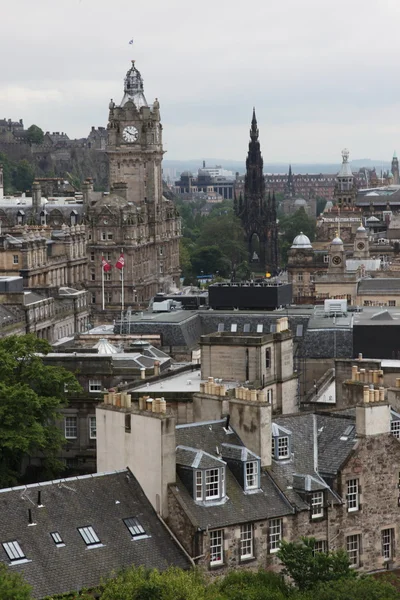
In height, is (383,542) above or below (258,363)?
below

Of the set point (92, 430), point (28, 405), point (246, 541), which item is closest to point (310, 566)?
point (246, 541)

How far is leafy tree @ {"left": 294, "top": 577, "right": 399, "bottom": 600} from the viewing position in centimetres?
5012

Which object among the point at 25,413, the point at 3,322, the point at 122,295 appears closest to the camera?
the point at 25,413

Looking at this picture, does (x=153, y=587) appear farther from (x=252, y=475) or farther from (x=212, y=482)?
(x=252, y=475)

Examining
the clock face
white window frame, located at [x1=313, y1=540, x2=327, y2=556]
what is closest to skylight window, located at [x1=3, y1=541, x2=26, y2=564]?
white window frame, located at [x1=313, y1=540, x2=327, y2=556]

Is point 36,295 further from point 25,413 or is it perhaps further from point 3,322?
point 25,413

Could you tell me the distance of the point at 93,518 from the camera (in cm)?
5281

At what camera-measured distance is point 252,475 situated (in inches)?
2196

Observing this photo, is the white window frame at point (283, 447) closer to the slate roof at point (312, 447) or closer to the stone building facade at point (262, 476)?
the stone building facade at point (262, 476)

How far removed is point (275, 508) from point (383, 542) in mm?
5070

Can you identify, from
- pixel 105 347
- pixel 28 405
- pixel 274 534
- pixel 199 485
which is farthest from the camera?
pixel 105 347

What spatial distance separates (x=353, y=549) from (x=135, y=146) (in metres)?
135

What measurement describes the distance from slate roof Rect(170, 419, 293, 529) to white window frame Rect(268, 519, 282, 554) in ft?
1.06

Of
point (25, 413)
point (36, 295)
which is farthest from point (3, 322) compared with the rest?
point (25, 413)
